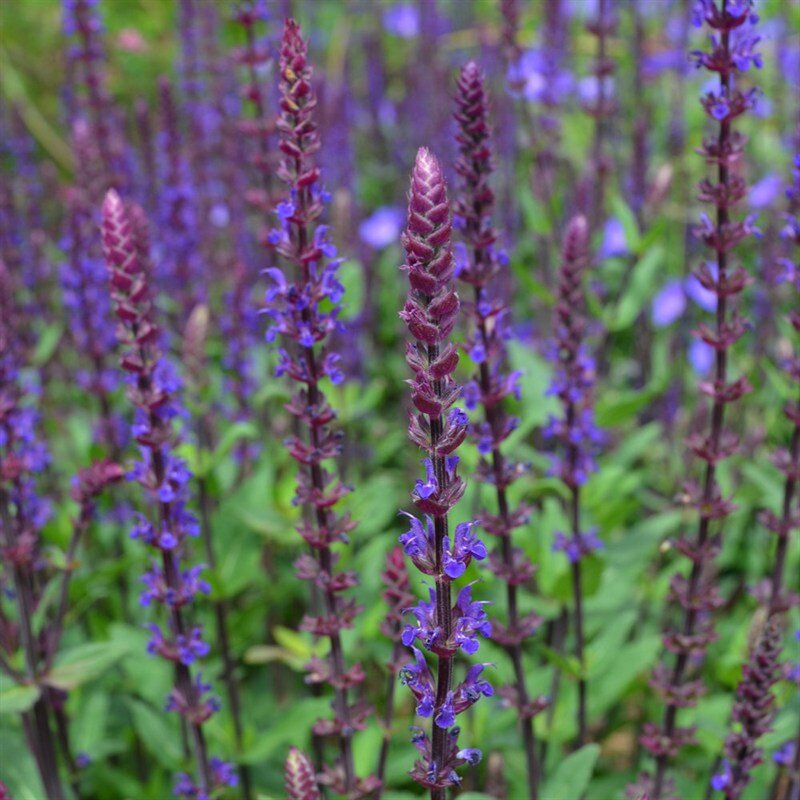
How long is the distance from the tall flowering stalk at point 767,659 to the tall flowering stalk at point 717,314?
21 cm

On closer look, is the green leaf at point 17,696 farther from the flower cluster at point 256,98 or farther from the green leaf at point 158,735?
the flower cluster at point 256,98

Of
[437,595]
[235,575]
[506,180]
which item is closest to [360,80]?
[506,180]

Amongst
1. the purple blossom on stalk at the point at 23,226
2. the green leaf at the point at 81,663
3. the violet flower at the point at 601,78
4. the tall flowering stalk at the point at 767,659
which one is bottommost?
the green leaf at the point at 81,663

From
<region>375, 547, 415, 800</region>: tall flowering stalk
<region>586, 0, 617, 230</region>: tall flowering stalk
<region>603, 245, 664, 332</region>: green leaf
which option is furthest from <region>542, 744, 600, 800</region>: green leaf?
<region>586, 0, 617, 230</region>: tall flowering stalk

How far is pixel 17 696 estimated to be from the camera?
3.73m

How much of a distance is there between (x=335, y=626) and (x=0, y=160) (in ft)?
17.0

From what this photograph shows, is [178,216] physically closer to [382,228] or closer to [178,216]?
[178,216]

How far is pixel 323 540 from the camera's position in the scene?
325 centimetres

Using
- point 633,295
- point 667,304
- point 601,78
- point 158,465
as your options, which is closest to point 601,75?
point 601,78

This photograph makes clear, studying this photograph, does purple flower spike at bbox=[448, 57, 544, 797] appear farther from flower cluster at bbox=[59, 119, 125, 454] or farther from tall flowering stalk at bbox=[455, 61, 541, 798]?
flower cluster at bbox=[59, 119, 125, 454]

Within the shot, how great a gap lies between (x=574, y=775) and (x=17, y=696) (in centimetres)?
204

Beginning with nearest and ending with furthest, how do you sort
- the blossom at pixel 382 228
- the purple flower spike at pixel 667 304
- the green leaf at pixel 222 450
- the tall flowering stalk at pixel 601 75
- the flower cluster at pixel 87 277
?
the green leaf at pixel 222 450, the flower cluster at pixel 87 277, the tall flowering stalk at pixel 601 75, the purple flower spike at pixel 667 304, the blossom at pixel 382 228

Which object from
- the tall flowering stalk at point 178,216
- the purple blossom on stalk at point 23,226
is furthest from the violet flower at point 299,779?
the purple blossom on stalk at point 23,226

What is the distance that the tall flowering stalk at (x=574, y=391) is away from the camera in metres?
3.74
